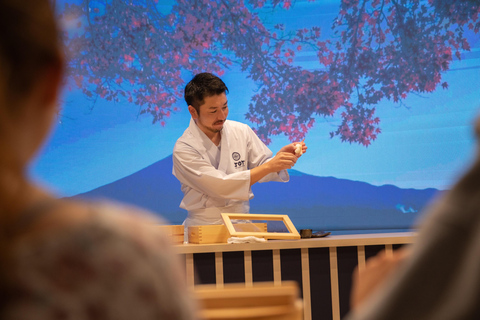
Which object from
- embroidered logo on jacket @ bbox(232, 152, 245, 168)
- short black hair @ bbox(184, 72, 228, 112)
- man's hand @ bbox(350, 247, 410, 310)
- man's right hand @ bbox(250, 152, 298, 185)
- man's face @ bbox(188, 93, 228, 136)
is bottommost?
man's hand @ bbox(350, 247, 410, 310)

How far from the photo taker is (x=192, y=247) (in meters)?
→ 2.41

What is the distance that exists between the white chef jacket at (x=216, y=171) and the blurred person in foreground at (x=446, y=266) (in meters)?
2.55

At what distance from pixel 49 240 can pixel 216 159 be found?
2.95 meters

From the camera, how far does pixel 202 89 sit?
10.4ft

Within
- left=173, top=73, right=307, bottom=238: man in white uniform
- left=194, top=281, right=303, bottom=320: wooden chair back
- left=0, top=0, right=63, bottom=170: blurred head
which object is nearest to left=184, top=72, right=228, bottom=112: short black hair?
left=173, top=73, right=307, bottom=238: man in white uniform

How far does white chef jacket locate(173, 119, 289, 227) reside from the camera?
9.89 ft

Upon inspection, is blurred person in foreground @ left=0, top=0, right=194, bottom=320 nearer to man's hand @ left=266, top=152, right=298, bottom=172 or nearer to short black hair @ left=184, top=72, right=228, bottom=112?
man's hand @ left=266, top=152, right=298, bottom=172

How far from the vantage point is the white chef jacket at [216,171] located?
9.89 ft

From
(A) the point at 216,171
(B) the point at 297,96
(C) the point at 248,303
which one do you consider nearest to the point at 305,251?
(A) the point at 216,171

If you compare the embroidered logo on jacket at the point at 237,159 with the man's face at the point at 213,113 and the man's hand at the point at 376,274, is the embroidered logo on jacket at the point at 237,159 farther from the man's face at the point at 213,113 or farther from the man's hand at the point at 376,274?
the man's hand at the point at 376,274

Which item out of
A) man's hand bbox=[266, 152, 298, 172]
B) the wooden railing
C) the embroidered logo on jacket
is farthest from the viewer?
the embroidered logo on jacket

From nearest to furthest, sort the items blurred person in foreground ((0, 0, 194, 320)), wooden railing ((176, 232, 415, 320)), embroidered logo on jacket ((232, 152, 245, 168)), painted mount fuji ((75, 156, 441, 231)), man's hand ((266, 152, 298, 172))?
blurred person in foreground ((0, 0, 194, 320))
wooden railing ((176, 232, 415, 320))
man's hand ((266, 152, 298, 172))
embroidered logo on jacket ((232, 152, 245, 168))
painted mount fuji ((75, 156, 441, 231))

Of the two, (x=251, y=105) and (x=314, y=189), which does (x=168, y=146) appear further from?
(x=314, y=189)

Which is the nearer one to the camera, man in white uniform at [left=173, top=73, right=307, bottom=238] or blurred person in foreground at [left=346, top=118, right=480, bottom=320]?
blurred person in foreground at [left=346, top=118, right=480, bottom=320]
